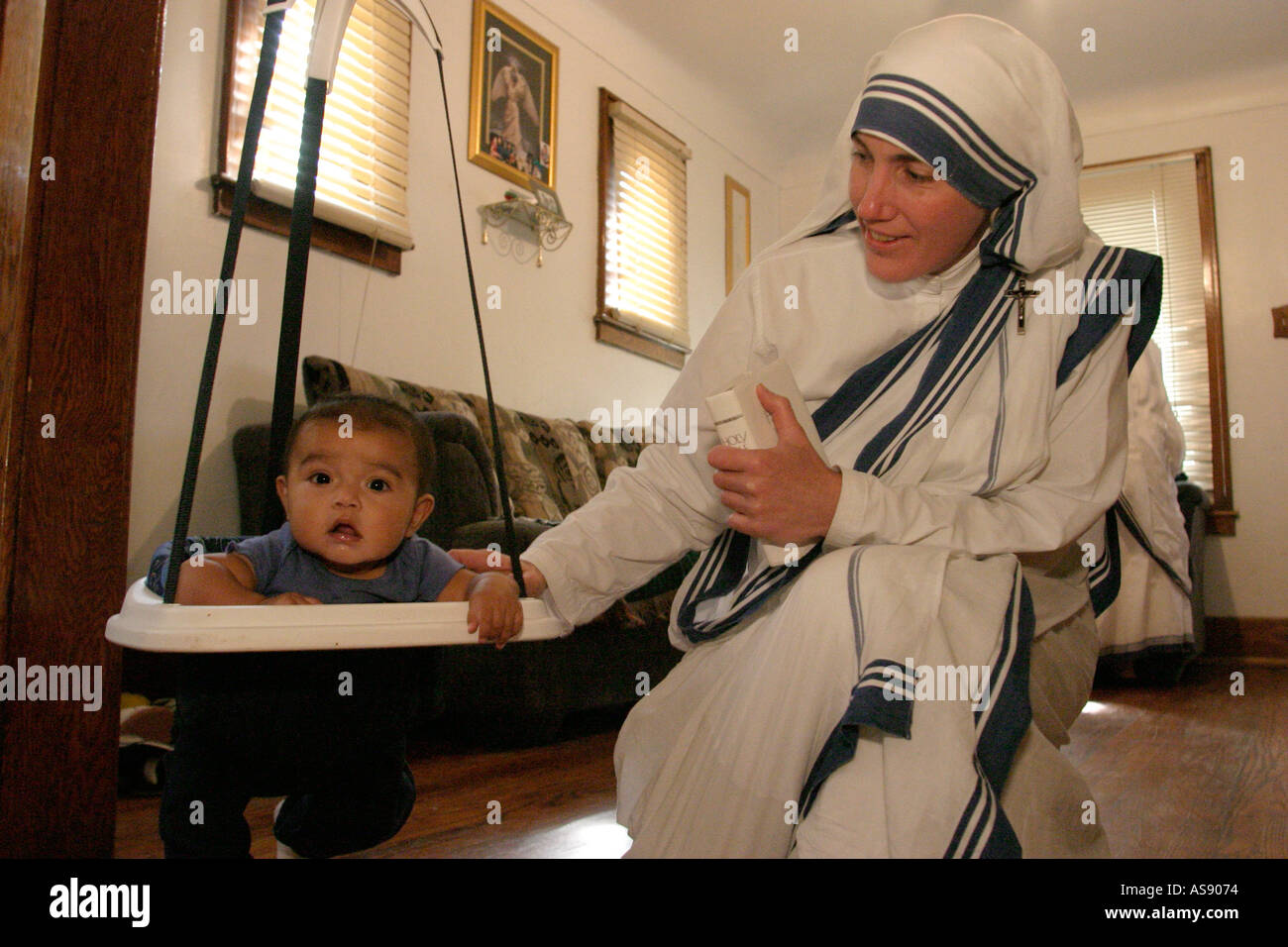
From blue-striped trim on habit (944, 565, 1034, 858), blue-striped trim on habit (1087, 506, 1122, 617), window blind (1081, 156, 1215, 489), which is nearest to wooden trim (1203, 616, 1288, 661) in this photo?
window blind (1081, 156, 1215, 489)

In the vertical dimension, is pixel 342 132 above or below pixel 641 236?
below

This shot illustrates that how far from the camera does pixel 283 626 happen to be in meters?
0.77

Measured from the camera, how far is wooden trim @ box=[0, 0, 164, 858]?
1120 mm

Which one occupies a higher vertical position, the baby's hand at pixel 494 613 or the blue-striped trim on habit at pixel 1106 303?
the blue-striped trim on habit at pixel 1106 303

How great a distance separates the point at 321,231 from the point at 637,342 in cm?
192

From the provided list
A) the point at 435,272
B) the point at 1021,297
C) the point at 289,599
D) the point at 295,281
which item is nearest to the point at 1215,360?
the point at 435,272

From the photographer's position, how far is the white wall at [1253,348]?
15.9 feet

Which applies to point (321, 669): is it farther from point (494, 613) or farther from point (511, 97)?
point (511, 97)

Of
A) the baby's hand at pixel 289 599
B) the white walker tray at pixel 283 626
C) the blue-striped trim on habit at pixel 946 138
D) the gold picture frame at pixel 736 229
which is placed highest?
the gold picture frame at pixel 736 229

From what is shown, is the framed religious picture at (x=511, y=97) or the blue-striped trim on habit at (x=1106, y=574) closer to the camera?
the blue-striped trim on habit at (x=1106, y=574)

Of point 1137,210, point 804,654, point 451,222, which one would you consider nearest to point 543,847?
point 804,654

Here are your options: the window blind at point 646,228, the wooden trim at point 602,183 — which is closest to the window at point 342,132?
the wooden trim at point 602,183

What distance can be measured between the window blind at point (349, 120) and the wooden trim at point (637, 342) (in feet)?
4.02

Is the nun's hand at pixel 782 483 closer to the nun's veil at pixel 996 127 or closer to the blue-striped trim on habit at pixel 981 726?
the blue-striped trim on habit at pixel 981 726
